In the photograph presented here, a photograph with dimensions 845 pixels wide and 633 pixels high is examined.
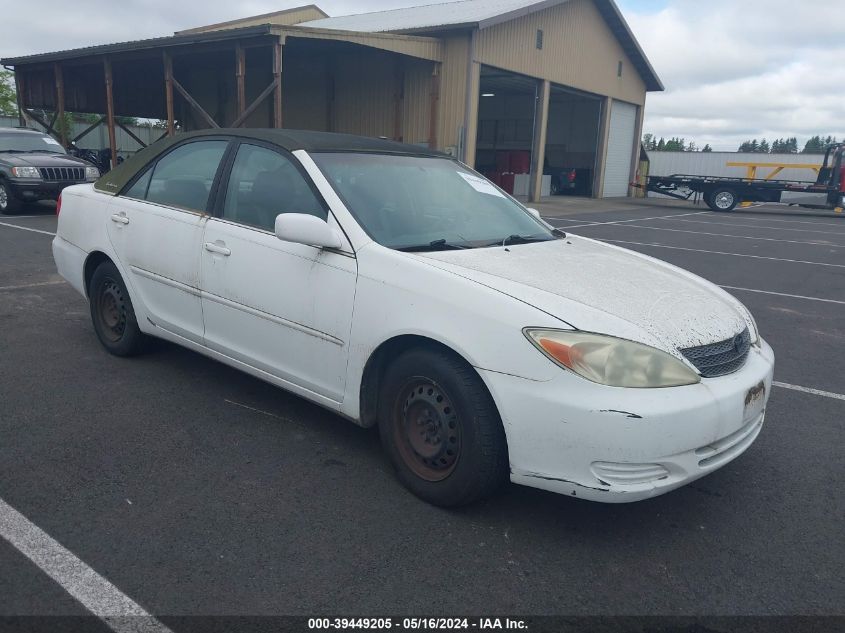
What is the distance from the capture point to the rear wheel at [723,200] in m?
25.8

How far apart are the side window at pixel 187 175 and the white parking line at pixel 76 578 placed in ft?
6.65

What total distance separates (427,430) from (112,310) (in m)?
2.87

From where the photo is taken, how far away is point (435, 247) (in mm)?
3432

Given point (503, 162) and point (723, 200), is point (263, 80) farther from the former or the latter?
point (723, 200)

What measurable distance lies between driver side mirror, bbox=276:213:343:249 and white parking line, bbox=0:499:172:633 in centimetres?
160

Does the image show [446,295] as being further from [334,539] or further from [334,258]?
[334,539]

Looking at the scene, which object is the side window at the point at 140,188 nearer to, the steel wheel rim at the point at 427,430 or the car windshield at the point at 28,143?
the steel wheel rim at the point at 427,430

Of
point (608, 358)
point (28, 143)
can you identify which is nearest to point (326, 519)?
point (608, 358)

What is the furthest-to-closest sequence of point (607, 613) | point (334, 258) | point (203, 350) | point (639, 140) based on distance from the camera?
point (639, 140) < point (203, 350) < point (334, 258) < point (607, 613)

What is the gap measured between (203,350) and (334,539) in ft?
5.83

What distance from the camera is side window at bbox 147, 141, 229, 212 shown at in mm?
4227

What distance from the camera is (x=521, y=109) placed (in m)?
34.0

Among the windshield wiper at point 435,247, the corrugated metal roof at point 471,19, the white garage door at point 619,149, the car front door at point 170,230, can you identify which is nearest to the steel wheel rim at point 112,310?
the car front door at point 170,230

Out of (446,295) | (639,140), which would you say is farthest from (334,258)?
(639,140)
